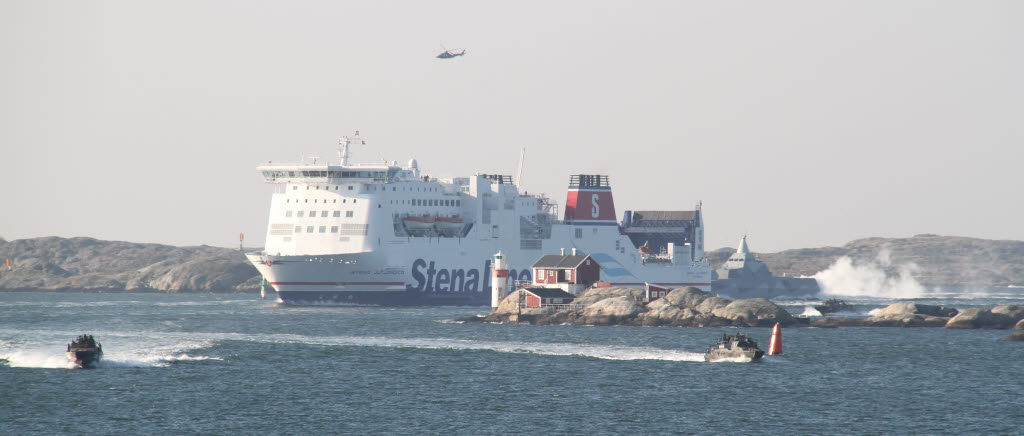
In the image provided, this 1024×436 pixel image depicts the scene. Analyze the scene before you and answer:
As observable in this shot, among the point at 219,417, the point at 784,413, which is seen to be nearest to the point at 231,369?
the point at 219,417

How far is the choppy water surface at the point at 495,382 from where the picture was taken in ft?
110

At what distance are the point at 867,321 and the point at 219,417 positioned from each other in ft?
150

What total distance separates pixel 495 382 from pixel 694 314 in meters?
26.4

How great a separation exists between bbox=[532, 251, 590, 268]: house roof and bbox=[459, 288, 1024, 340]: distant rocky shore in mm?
2260

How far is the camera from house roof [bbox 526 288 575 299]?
224 feet

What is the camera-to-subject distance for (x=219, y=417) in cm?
3388

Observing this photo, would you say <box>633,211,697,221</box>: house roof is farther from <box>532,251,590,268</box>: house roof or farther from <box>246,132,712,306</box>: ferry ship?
<box>532,251,590,268</box>: house roof

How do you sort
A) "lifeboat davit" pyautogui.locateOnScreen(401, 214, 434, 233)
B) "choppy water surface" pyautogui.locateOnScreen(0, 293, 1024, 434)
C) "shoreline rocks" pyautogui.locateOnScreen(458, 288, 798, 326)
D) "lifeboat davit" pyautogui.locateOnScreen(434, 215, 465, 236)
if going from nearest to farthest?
1. "choppy water surface" pyautogui.locateOnScreen(0, 293, 1024, 434)
2. "shoreline rocks" pyautogui.locateOnScreen(458, 288, 798, 326)
3. "lifeboat davit" pyautogui.locateOnScreen(401, 214, 434, 233)
4. "lifeboat davit" pyautogui.locateOnScreen(434, 215, 465, 236)

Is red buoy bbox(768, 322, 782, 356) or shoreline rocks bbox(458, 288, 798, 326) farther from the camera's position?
shoreline rocks bbox(458, 288, 798, 326)

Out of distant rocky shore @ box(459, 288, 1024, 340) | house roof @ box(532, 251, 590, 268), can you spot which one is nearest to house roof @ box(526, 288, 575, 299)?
distant rocky shore @ box(459, 288, 1024, 340)

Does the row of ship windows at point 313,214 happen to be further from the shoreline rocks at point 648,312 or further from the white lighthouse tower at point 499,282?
the shoreline rocks at point 648,312

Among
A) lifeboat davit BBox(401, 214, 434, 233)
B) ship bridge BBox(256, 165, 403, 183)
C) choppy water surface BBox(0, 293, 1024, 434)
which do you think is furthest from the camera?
lifeboat davit BBox(401, 214, 434, 233)

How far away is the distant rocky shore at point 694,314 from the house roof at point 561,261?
2260 mm

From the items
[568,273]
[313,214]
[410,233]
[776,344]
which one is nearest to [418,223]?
[410,233]
